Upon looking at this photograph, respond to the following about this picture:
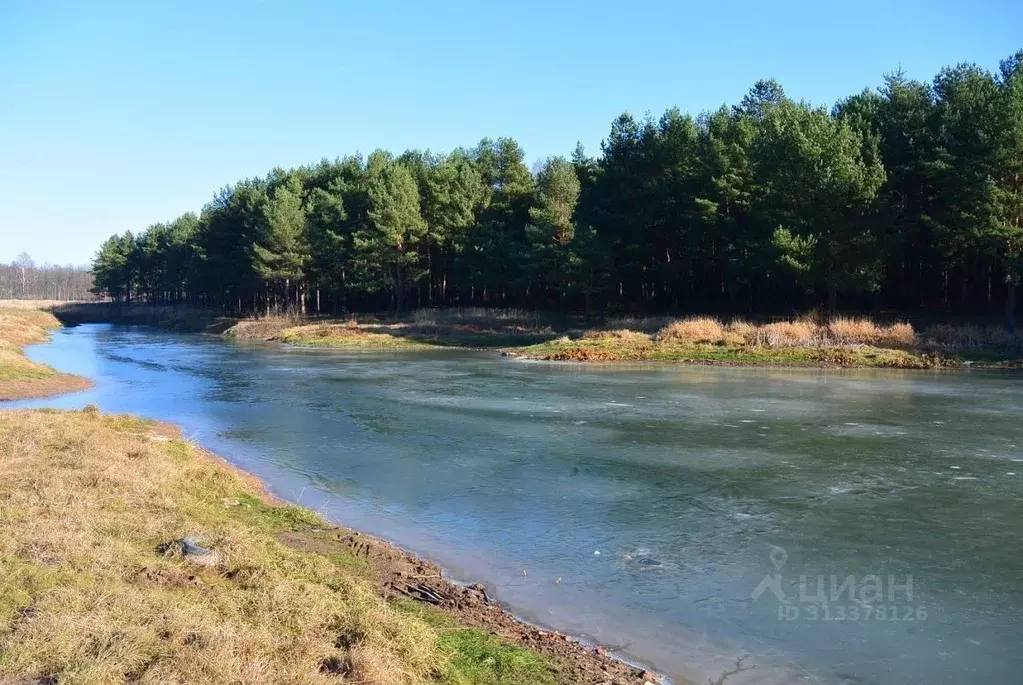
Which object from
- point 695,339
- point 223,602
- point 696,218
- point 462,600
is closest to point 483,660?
point 462,600

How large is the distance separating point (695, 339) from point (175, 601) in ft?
117

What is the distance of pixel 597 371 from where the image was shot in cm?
3538

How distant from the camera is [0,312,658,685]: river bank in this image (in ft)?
18.6

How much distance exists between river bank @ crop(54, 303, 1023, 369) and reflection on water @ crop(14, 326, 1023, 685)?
228 inches

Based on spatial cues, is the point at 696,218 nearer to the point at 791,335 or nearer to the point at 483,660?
the point at 791,335

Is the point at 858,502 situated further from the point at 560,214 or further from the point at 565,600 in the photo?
the point at 560,214

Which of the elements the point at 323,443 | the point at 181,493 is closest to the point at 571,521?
the point at 181,493

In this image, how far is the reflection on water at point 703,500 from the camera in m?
7.97

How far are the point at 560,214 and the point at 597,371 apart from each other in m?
21.4

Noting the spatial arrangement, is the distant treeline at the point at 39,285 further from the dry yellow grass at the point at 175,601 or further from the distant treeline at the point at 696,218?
the dry yellow grass at the point at 175,601

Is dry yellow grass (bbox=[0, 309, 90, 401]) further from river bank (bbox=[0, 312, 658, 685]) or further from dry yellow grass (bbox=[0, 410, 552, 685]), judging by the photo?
dry yellow grass (bbox=[0, 410, 552, 685])

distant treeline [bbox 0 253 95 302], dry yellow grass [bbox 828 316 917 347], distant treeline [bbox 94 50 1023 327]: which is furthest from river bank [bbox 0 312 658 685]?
distant treeline [bbox 0 253 95 302]

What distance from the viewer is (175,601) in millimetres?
6762

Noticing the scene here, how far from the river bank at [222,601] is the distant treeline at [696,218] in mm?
33357
